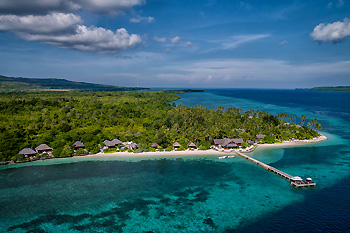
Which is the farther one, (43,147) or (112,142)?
(112,142)

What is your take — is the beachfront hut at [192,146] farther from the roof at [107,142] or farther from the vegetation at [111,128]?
the roof at [107,142]

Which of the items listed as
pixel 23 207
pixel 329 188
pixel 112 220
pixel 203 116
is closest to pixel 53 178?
pixel 23 207

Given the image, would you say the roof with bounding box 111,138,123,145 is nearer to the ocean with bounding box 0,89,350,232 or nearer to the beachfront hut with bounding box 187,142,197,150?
the ocean with bounding box 0,89,350,232

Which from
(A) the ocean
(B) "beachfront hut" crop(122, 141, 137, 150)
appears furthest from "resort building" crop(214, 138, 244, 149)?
(B) "beachfront hut" crop(122, 141, 137, 150)

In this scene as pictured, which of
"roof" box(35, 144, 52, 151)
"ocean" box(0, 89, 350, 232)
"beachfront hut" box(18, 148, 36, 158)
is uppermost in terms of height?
"roof" box(35, 144, 52, 151)

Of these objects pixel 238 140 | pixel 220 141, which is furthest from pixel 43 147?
pixel 238 140

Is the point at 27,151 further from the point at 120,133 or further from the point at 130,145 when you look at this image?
the point at 120,133

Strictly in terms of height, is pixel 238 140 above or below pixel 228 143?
above

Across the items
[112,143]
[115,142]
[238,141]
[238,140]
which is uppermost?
[238,140]

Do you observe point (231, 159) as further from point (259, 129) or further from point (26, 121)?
point (26, 121)
